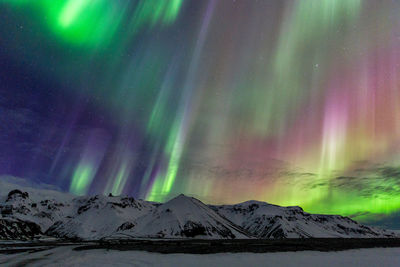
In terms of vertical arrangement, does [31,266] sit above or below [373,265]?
below

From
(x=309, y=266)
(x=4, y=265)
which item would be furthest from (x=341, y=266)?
(x=4, y=265)

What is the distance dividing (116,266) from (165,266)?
9.17 m

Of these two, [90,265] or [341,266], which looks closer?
[90,265]

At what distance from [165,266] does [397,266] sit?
46.5 m

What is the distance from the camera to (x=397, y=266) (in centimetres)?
5959

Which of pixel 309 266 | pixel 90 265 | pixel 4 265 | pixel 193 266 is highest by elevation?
pixel 309 266

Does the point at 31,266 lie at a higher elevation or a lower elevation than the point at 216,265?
lower

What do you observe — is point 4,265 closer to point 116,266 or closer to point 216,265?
point 116,266

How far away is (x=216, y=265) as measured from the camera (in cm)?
A: 6041

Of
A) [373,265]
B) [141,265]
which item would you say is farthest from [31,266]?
[373,265]

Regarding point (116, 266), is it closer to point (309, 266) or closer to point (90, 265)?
point (90, 265)

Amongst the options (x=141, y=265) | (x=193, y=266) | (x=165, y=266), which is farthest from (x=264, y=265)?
(x=141, y=265)

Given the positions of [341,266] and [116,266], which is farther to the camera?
[341,266]

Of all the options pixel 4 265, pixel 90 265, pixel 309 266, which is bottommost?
pixel 4 265
